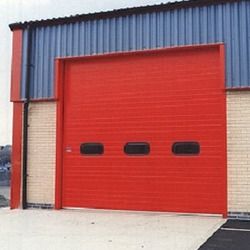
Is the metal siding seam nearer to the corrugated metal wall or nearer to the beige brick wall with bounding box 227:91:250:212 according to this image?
the corrugated metal wall

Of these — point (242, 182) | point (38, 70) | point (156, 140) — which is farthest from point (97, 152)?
point (242, 182)

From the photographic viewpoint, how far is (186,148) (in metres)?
13.1

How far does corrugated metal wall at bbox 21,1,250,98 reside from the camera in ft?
41.1

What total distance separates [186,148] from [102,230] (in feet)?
11.4

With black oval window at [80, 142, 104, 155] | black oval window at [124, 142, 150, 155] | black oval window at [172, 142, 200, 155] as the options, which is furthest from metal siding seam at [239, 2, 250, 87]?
black oval window at [80, 142, 104, 155]

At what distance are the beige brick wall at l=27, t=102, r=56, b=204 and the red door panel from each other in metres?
0.35

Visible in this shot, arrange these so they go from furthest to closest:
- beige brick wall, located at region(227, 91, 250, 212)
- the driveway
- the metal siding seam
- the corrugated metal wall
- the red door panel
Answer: the red door panel
the corrugated metal wall
the metal siding seam
beige brick wall, located at region(227, 91, 250, 212)
the driveway

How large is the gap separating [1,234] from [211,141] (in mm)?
5347

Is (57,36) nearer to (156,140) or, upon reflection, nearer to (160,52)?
(160,52)

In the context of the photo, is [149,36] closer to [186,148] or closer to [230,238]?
[186,148]

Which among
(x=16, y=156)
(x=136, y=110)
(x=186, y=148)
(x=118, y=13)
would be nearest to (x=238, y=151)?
(x=186, y=148)

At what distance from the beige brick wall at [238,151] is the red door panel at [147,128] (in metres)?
0.21

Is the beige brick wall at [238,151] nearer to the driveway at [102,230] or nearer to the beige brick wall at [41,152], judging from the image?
the driveway at [102,230]

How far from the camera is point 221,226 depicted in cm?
1095
